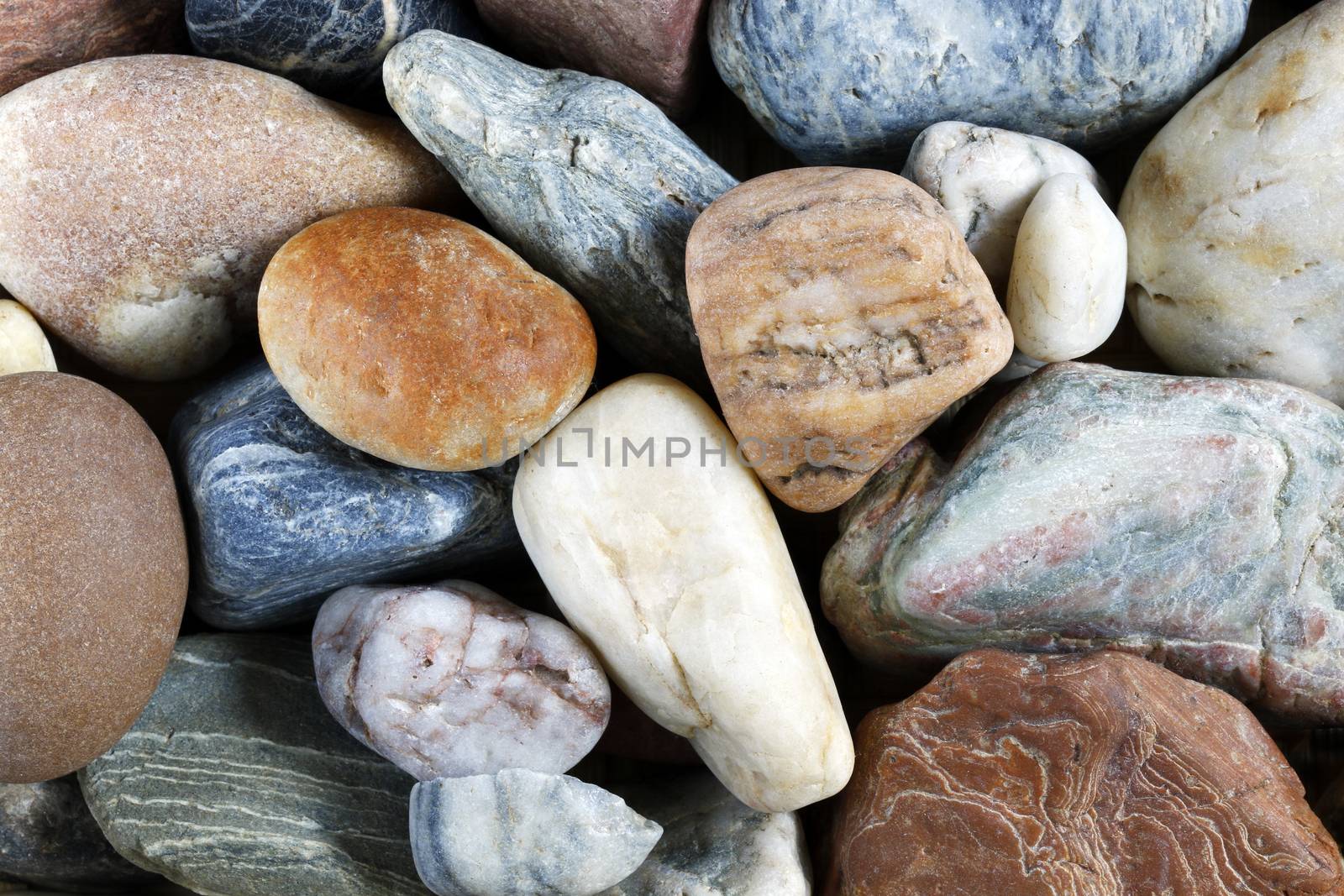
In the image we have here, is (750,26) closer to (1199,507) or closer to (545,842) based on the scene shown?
(1199,507)

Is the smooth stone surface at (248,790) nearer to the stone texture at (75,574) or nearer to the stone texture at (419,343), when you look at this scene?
the stone texture at (75,574)

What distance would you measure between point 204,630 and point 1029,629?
1172 mm

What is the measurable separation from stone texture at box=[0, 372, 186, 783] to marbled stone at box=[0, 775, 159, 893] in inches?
7.9

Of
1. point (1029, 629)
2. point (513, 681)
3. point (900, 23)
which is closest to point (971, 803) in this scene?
point (1029, 629)

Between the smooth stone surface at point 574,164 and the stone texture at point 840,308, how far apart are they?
0.13 metres

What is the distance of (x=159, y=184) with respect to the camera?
132 cm

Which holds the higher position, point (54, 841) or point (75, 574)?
point (75, 574)

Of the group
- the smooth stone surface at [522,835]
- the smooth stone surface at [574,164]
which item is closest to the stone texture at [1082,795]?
the smooth stone surface at [522,835]

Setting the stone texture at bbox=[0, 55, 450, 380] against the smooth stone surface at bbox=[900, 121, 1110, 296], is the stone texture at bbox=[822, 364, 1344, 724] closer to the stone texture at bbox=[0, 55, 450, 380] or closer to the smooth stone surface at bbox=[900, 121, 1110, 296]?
the smooth stone surface at bbox=[900, 121, 1110, 296]

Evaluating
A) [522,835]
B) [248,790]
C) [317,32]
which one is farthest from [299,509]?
[317,32]

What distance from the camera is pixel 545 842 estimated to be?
1.19 meters

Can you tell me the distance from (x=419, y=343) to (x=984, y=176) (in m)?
0.72

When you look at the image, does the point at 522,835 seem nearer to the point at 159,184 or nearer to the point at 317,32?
the point at 159,184

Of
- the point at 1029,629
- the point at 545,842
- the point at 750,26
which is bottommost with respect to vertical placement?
the point at 545,842
